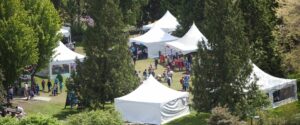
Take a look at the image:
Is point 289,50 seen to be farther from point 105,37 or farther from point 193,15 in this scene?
point 193,15

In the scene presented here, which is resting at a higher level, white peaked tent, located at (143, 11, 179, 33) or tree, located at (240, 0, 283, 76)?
white peaked tent, located at (143, 11, 179, 33)

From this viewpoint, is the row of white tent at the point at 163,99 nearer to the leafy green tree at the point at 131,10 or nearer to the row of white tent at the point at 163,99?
the row of white tent at the point at 163,99

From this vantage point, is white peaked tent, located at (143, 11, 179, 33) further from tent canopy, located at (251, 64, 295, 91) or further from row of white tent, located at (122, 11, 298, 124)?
tent canopy, located at (251, 64, 295, 91)

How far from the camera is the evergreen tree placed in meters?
36.6

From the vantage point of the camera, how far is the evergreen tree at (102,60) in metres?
36.6

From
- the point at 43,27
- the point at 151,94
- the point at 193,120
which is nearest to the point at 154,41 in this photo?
the point at 43,27

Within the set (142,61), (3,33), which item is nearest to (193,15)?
(142,61)

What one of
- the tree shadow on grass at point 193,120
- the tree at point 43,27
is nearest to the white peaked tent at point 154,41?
the tree at point 43,27

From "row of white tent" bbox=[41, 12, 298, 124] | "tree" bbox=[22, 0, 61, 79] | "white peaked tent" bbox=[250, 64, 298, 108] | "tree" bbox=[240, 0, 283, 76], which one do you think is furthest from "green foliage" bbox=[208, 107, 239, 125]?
"tree" bbox=[22, 0, 61, 79]

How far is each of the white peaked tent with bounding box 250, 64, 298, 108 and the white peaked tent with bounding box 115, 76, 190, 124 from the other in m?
4.41

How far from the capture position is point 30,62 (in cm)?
3900

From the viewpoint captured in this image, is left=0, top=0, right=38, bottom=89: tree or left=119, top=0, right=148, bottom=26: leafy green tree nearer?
left=0, top=0, right=38, bottom=89: tree

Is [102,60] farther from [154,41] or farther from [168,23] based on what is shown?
[168,23]

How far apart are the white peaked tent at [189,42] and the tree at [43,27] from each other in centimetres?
1208
